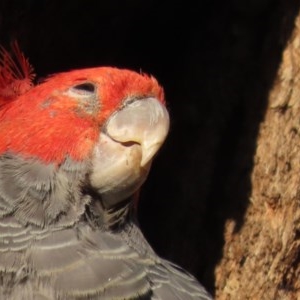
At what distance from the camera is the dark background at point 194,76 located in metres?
3.90

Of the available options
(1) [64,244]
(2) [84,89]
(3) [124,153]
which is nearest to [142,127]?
(3) [124,153]

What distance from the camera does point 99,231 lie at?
9.85 feet

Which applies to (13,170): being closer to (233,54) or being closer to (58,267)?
(58,267)

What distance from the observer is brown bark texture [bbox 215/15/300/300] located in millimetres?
3736

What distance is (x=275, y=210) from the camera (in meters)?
3.77

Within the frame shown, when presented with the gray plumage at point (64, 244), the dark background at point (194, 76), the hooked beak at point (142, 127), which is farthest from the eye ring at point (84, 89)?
the dark background at point (194, 76)

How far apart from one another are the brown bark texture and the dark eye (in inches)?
41.5

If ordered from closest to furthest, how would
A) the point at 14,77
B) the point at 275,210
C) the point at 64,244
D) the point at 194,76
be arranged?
the point at 64,244
the point at 14,77
the point at 275,210
the point at 194,76

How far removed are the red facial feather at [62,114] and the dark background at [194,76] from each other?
763 mm

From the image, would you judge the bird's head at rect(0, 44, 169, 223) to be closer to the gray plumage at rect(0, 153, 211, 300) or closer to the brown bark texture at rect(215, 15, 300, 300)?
the gray plumage at rect(0, 153, 211, 300)

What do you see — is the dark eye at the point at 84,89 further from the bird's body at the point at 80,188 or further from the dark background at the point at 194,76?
the dark background at the point at 194,76

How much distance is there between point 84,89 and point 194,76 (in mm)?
1227

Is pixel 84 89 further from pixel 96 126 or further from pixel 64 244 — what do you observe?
pixel 64 244

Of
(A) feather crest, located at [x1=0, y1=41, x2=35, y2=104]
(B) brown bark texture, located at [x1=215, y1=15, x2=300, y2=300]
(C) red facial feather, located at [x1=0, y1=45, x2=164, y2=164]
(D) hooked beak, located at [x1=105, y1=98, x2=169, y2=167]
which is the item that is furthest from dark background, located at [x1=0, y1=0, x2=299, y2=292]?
(D) hooked beak, located at [x1=105, y1=98, x2=169, y2=167]
